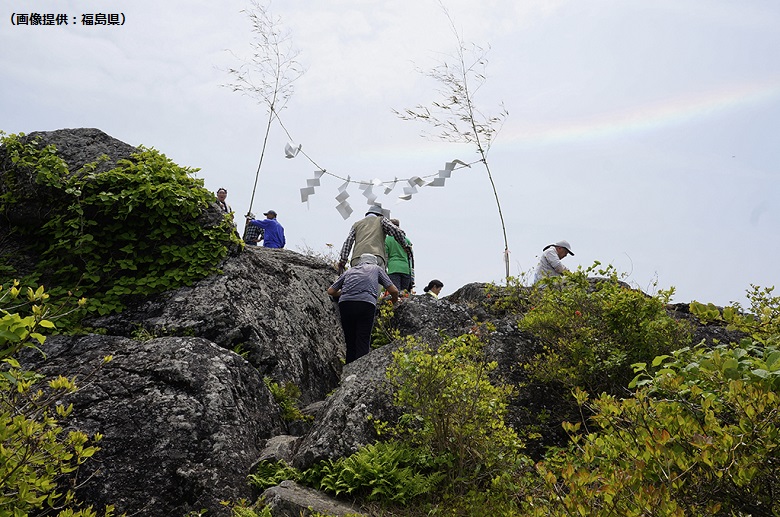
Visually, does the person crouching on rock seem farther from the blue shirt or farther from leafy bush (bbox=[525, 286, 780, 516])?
the blue shirt

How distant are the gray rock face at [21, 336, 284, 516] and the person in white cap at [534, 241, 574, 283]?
20.8 ft

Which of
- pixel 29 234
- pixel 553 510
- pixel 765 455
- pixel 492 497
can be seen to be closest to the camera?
pixel 765 455

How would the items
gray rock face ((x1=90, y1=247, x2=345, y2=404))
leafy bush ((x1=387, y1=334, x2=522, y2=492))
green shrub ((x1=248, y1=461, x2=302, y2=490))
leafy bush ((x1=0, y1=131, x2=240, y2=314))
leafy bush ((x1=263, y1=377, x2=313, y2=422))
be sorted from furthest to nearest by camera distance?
leafy bush ((x1=0, y1=131, x2=240, y2=314))
gray rock face ((x1=90, y1=247, x2=345, y2=404))
leafy bush ((x1=263, y1=377, x2=313, y2=422))
green shrub ((x1=248, y1=461, x2=302, y2=490))
leafy bush ((x1=387, y1=334, x2=522, y2=492))

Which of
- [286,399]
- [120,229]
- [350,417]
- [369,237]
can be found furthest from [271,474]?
[369,237]

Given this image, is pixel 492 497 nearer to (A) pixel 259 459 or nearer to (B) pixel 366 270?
(A) pixel 259 459

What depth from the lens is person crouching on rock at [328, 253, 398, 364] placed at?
833cm

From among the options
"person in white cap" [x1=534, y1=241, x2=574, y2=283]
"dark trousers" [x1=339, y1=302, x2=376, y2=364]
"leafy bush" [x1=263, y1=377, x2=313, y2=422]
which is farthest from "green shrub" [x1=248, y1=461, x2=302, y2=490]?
"person in white cap" [x1=534, y1=241, x2=574, y2=283]

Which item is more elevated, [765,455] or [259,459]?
[765,455]

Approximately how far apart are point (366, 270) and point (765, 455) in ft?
19.8

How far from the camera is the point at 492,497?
480 centimetres

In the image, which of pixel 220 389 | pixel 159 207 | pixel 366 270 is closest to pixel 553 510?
pixel 220 389

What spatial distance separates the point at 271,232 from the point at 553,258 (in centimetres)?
624

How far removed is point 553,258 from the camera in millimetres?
11328

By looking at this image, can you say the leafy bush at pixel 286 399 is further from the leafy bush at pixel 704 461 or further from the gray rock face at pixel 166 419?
the leafy bush at pixel 704 461
